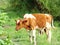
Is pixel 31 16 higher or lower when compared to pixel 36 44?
higher

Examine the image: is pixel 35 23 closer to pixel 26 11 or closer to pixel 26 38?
pixel 26 38

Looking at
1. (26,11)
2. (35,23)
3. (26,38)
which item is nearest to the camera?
(35,23)

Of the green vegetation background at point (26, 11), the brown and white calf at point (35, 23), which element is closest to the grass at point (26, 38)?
the green vegetation background at point (26, 11)

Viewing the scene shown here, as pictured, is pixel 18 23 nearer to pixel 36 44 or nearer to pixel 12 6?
pixel 36 44

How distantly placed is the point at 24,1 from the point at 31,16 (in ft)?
26.1

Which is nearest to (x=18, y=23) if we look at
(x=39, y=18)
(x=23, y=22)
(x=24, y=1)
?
(x=23, y=22)

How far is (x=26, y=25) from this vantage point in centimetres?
1012

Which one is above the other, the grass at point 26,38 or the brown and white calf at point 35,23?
the brown and white calf at point 35,23

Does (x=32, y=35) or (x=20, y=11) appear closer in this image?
(x=32, y=35)

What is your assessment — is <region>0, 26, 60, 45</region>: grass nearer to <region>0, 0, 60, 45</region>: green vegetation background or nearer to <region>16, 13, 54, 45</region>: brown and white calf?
<region>0, 0, 60, 45</region>: green vegetation background

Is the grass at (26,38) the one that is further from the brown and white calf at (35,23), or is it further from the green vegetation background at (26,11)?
the brown and white calf at (35,23)

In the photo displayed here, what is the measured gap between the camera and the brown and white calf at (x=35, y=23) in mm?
10141

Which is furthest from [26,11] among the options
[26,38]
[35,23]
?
[35,23]

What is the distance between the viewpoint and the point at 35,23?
10.4 m
